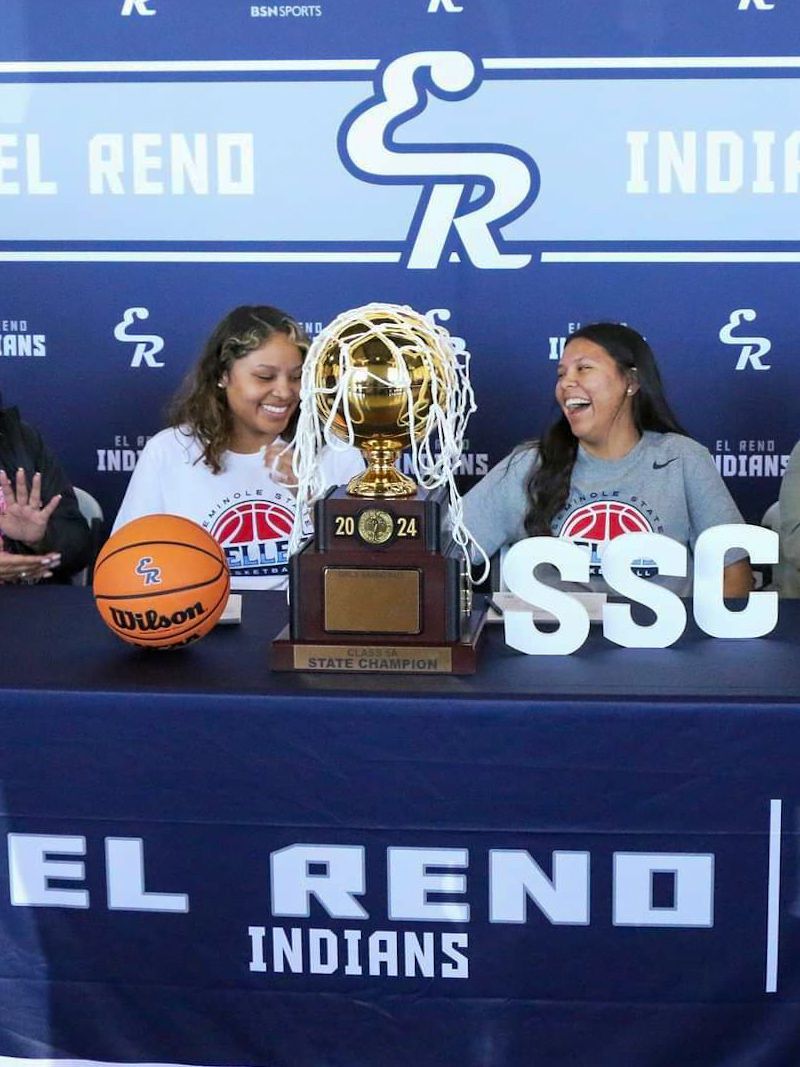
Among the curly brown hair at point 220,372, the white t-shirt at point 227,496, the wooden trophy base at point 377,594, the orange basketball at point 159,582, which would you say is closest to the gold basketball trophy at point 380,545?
the wooden trophy base at point 377,594

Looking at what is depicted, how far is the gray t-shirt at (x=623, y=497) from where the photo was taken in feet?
9.64

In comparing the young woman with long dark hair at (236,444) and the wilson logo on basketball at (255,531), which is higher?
the young woman with long dark hair at (236,444)

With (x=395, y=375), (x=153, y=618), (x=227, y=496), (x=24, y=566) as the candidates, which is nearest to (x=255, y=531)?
(x=227, y=496)

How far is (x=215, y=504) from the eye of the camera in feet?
9.68

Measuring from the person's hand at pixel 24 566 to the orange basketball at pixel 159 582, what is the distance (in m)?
0.94

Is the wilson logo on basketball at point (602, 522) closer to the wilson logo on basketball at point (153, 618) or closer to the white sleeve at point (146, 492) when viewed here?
the white sleeve at point (146, 492)

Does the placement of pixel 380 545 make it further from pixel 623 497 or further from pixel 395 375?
pixel 623 497

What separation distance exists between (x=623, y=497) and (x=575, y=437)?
0.54ft

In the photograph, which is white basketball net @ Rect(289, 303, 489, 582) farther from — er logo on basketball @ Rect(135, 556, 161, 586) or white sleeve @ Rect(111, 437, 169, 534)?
white sleeve @ Rect(111, 437, 169, 534)

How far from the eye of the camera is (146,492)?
9.77ft

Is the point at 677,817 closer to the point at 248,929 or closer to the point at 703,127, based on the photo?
the point at 248,929

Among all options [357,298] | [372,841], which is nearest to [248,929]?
[372,841]

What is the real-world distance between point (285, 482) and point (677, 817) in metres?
1.41

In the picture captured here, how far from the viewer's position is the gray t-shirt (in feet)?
9.64
